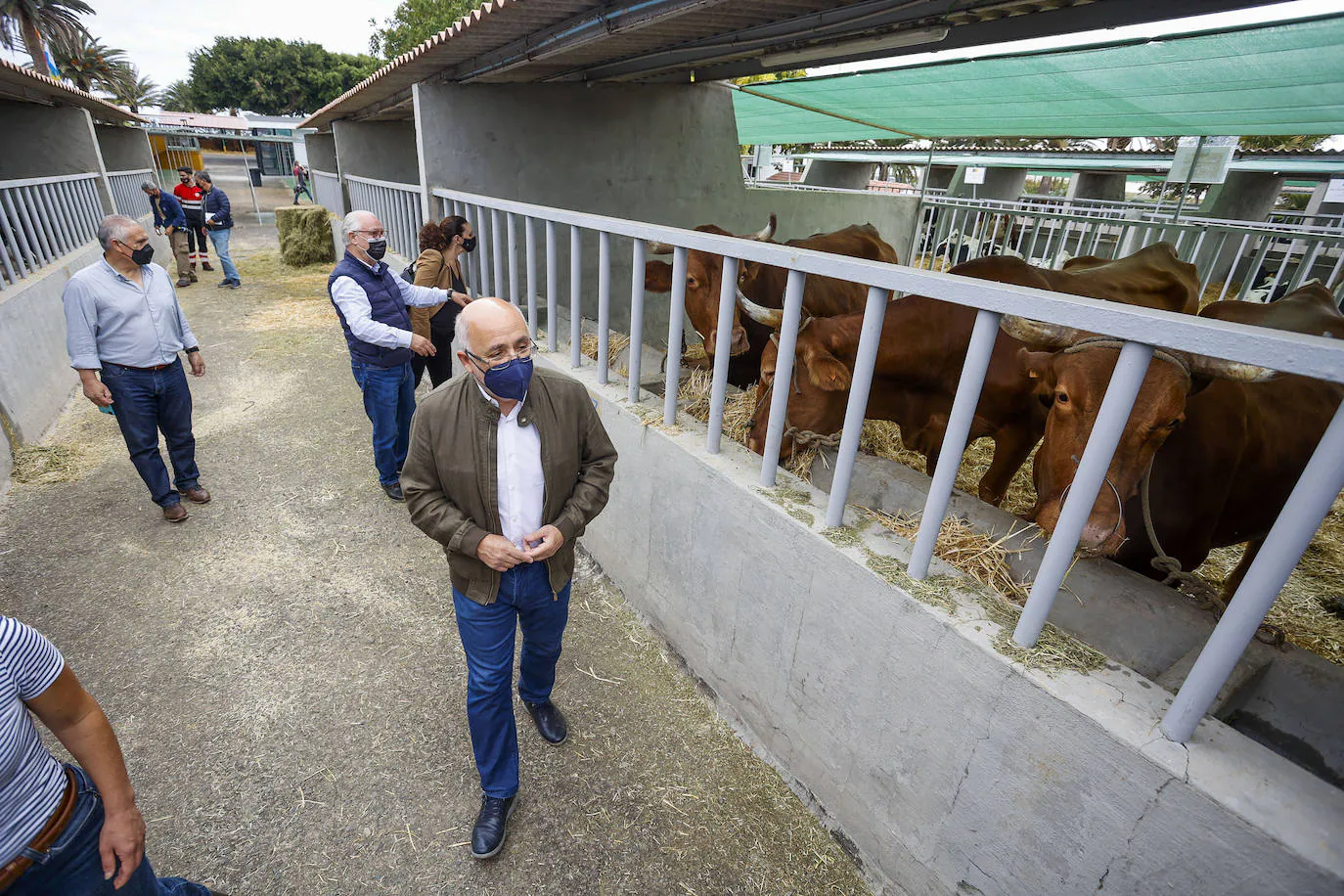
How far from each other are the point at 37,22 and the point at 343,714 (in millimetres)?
61174

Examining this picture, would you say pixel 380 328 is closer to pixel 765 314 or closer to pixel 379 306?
pixel 379 306

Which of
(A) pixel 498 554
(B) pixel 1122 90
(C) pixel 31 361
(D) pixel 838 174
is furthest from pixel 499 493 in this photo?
(D) pixel 838 174

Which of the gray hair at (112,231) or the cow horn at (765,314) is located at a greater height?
the gray hair at (112,231)

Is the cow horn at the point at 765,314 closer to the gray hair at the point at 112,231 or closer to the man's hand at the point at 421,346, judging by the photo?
the man's hand at the point at 421,346

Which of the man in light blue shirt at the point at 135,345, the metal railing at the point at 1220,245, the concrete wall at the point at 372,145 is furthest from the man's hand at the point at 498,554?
the concrete wall at the point at 372,145

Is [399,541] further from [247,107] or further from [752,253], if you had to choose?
[247,107]

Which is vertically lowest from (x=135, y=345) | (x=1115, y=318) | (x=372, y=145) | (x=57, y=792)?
(x=57, y=792)

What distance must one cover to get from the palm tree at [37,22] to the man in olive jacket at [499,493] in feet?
186

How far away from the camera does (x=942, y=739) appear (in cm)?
198

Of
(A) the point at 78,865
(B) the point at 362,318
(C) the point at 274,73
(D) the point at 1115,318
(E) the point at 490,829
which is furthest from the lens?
(C) the point at 274,73

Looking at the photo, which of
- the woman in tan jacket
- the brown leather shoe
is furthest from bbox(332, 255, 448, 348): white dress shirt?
the brown leather shoe

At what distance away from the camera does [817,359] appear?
10.8 feet


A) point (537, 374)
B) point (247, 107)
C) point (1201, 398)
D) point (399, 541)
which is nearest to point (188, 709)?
point (399, 541)

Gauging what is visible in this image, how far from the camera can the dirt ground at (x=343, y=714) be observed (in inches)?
92.9
